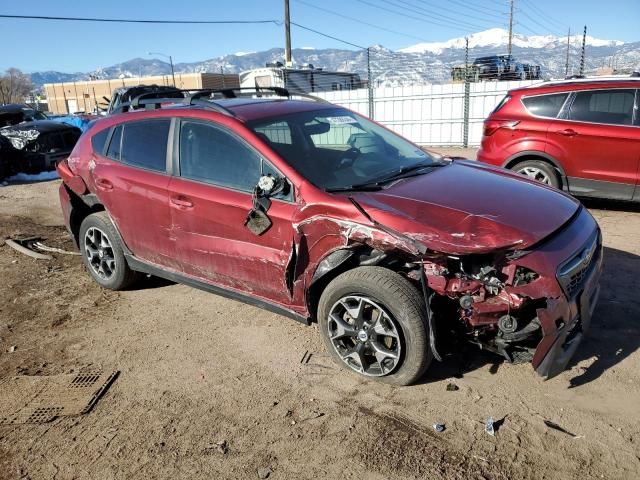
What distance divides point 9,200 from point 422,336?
9819mm

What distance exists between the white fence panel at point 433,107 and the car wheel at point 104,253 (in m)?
12.5

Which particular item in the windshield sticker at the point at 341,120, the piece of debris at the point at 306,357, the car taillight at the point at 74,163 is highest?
the windshield sticker at the point at 341,120

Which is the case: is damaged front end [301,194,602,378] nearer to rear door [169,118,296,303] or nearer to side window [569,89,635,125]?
rear door [169,118,296,303]

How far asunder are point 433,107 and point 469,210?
45.0 feet

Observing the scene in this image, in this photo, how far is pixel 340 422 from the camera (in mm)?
2980

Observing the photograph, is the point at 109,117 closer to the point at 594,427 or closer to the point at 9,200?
the point at 594,427

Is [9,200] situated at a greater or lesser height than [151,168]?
lesser

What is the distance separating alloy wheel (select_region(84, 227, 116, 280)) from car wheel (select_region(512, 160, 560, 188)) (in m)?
5.24

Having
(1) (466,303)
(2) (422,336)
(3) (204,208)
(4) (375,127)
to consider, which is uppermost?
(4) (375,127)

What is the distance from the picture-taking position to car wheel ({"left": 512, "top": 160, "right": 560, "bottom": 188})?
6927 mm

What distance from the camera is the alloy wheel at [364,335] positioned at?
124 inches

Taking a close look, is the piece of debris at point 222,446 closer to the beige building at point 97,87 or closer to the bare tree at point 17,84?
the beige building at point 97,87

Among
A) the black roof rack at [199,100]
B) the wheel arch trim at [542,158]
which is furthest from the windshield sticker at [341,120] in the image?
the wheel arch trim at [542,158]

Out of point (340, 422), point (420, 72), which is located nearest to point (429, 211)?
point (340, 422)
